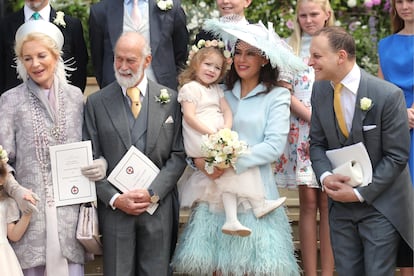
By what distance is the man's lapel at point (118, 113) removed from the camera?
19.2ft

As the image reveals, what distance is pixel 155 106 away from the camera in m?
5.92

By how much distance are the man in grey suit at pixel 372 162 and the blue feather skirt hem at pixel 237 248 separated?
1.25 feet

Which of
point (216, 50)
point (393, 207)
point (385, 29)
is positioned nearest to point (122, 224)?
point (216, 50)

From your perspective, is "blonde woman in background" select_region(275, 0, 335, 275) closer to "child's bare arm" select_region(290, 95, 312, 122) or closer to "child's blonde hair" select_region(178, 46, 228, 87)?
"child's bare arm" select_region(290, 95, 312, 122)

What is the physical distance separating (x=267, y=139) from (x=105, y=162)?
1023mm

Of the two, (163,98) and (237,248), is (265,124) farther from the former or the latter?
(237,248)

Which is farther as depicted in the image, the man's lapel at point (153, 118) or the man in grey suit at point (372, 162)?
the man's lapel at point (153, 118)

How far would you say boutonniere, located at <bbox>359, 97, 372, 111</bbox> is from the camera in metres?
5.44

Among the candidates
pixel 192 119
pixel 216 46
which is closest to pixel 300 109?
pixel 216 46

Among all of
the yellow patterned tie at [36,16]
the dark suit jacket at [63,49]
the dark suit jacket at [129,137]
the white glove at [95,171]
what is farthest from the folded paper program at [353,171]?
the yellow patterned tie at [36,16]

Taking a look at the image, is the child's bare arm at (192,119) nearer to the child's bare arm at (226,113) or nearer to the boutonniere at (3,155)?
the child's bare arm at (226,113)

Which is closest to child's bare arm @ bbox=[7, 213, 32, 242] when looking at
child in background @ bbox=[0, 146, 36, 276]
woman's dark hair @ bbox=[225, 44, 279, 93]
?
child in background @ bbox=[0, 146, 36, 276]

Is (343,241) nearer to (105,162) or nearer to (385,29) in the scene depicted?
(105,162)

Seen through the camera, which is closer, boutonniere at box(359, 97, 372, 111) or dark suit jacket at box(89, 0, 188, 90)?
boutonniere at box(359, 97, 372, 111)
